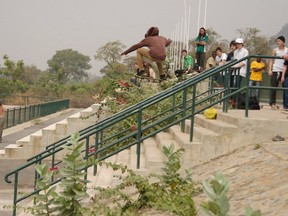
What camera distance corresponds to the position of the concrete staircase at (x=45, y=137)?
13.9 metres

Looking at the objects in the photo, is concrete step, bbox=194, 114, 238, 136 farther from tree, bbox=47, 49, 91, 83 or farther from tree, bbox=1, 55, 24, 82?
tree, bbox=47, 49, 91, 83

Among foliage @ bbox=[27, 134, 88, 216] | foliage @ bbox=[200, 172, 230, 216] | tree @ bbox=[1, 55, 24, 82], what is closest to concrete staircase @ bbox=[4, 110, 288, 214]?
foliage @ bbox=[27, 134, 88, 216]

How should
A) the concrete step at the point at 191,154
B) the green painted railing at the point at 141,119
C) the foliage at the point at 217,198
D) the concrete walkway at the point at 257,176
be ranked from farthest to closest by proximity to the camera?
the green painted railing at the point at 141,119 → the concrete step at the point at 191,154 → the concrete walkway at the point at 257,176 → the foliage at the point at 217,198

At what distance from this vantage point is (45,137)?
1412 cm

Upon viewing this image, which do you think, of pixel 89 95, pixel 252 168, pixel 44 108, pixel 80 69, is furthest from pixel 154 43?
pixel 80 69

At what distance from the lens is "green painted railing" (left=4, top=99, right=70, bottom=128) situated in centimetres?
2615

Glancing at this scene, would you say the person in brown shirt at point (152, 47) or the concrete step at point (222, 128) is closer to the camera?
the concrete step at point (222, 128)

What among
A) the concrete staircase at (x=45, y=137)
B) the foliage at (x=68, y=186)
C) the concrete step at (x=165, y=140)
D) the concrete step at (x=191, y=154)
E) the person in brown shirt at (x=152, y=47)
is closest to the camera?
the foliage at (x=68, y=186)

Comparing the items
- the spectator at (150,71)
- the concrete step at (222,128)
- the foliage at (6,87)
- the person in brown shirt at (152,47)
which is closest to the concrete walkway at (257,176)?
the concrete step at (222,128)

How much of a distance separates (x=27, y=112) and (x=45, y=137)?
1687 cm

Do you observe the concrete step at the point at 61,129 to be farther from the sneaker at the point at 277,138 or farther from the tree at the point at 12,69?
the tree at the point at 12,69

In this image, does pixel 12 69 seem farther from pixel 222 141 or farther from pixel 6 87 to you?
pixel 222 141

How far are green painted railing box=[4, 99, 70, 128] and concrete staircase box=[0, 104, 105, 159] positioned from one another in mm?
10931

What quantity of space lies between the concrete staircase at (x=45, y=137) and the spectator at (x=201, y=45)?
3.37 m
